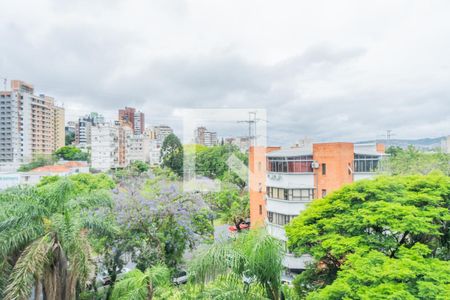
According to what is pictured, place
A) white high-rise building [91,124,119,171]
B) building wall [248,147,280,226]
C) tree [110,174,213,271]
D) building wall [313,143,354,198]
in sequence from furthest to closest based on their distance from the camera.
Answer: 1. white high-rise building [91,124,119,171]
2. building wall [248,147,280,226]
3. building wall [313,143,354,198]
4. tree [110,174,213,271]

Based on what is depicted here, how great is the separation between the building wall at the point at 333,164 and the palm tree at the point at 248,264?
21.5 ft

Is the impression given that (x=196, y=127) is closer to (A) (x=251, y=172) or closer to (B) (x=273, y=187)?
(A) (x=251, y=172)

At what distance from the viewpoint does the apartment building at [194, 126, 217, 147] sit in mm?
14191

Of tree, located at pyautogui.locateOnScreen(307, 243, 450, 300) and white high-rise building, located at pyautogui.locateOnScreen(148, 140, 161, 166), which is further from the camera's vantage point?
white high-rise building, located at pyautogui.locateOnScreen(148, 140, 161, 166)

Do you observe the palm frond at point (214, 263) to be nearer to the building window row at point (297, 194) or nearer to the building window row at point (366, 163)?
the building window row at point (297, 194)

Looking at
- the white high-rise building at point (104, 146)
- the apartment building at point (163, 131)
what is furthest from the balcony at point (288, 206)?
the white high-rise building at point (104, 146)

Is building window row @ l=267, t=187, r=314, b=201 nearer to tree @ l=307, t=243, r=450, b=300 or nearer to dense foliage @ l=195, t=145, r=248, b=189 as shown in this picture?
dense foliage @ l=195, t=145, r=248, b=189

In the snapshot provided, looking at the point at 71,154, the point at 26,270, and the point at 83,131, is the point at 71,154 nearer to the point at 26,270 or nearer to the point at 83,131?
the point at 83,131

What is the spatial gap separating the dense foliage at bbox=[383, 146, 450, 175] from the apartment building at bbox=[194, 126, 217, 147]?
8191 mm

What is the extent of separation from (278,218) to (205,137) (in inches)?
264

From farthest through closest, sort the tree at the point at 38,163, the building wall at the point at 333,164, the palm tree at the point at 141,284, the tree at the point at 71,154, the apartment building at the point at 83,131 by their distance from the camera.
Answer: the apartment building at the point at 83,131 < the tree at the point at 71,154 < the tree at the point at 38,163 < the building wall at the point at 333,164 < the palm tree at the point at 141,284

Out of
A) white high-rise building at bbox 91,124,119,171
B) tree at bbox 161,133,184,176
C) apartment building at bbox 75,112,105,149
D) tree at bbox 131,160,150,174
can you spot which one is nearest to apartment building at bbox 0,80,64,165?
apartment building at bbox 75,112,105,149

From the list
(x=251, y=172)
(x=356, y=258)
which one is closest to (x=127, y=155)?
(x=251, y=172)

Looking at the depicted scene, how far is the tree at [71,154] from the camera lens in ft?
86.2
